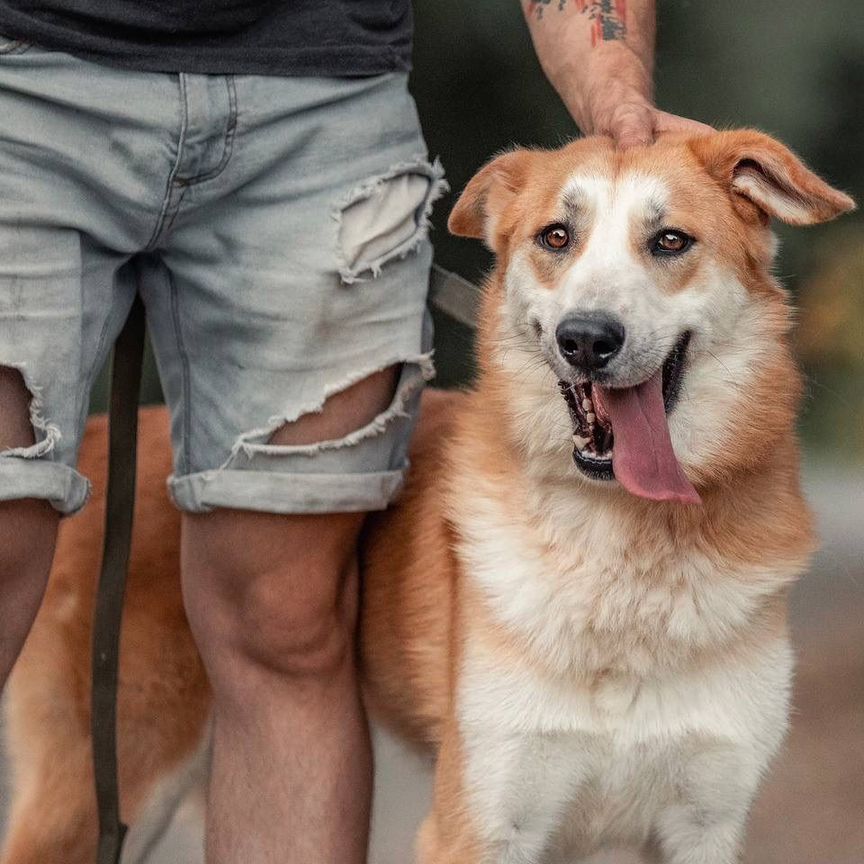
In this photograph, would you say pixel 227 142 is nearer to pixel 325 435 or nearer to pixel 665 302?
pixel 325 435

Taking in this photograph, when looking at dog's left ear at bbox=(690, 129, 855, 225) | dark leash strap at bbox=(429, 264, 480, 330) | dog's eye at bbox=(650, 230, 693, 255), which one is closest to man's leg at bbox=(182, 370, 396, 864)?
dark leash strap at bbox=(429, 264, 480, 330)

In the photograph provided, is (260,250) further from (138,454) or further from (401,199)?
(138,454)

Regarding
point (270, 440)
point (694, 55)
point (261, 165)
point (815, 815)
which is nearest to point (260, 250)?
point (261, 165)

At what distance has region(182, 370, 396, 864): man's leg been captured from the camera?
2299 millimetres

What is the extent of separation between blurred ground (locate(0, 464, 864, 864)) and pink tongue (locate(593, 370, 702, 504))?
66cm

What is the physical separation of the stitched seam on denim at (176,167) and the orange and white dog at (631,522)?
1.93 feet

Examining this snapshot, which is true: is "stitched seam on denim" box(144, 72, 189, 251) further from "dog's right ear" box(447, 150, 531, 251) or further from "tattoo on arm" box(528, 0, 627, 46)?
"tattoo on arm" box(528, 0, 627, 46)

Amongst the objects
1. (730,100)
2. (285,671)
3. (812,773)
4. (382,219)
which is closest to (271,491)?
(285,671)

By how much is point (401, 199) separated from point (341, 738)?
0.91m

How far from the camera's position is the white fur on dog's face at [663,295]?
2160 mm

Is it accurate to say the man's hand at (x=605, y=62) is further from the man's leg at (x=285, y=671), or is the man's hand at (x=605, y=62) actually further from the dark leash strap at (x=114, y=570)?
the dark leash strap at (x=114, y=570)

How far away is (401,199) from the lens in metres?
2.32

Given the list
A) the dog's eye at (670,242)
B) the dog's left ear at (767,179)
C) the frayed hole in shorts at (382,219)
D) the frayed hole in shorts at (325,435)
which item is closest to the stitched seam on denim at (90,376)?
the frayed hole in shorts at (325,435)

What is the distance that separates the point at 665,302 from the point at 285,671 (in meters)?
0.87
